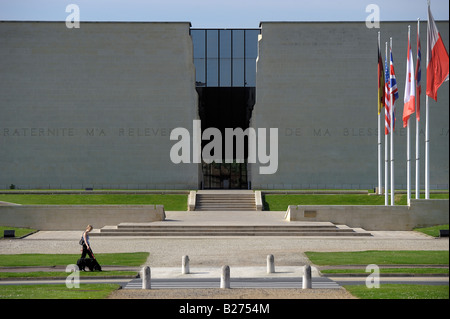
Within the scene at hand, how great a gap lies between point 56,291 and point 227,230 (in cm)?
1737

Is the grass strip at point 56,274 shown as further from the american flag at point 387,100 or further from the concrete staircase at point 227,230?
the american flag at point 387,100

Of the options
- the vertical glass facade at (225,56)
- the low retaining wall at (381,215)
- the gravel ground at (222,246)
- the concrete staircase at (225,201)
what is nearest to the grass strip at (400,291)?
the gravel ground at (222,246)

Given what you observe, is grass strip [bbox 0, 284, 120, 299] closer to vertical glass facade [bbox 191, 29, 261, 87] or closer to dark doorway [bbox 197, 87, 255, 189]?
dark doorway [bbox 197, 87, 255, 189]

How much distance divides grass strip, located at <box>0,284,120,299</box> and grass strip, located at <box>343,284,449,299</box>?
6.17 m

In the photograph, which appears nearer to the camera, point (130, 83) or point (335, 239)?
point (335, 239)

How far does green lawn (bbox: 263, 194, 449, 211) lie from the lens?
4550 centimetres

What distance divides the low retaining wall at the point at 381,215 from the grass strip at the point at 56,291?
835 inches

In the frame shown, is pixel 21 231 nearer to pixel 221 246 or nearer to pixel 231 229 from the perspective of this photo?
pixel 231 229

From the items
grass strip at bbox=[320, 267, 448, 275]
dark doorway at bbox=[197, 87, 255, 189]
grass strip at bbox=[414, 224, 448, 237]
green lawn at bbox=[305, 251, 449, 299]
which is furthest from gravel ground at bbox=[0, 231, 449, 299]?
dark doorway at bbox=[197, 87, 255, 189]

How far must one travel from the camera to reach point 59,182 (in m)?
59.3

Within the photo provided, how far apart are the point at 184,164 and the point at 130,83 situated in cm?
821
